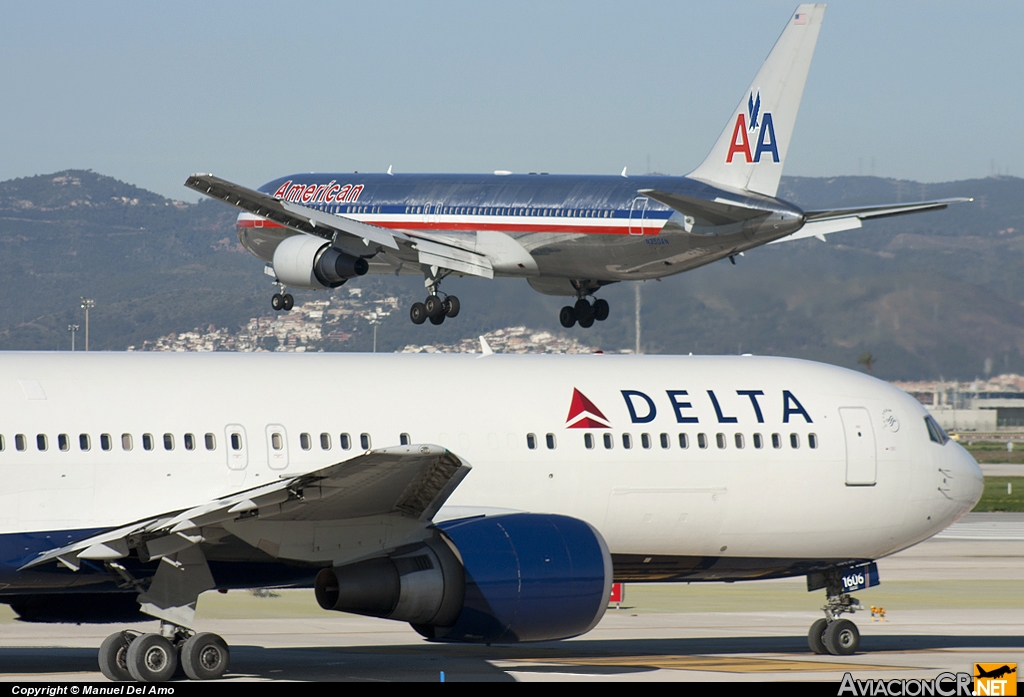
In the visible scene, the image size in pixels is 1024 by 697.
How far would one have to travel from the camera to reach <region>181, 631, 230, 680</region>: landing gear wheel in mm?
17344

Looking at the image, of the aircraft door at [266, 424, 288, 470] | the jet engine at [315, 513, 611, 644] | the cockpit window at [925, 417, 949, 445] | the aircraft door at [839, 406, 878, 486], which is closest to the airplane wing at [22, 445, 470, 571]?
the jet engine at [315, 513, 611, 644]

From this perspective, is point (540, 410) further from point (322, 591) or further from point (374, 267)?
point (374, 267)

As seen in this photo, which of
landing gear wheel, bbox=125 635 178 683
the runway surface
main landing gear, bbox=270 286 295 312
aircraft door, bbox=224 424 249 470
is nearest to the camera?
landing gear wheel, bbox=125 635 178 683

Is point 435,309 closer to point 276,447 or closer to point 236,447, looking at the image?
point 276,447

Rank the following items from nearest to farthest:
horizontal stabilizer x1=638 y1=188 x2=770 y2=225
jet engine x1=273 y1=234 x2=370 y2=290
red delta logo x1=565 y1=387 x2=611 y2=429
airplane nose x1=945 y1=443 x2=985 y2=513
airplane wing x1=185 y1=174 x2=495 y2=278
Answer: red delta logo x1=565 y1=387 x2=611 y2=429
airplane nose x1=945 y1=443 x2=985 y2=513
horizontal stabilizer x1=638 y1=188 x2=770 y2=225
airplane wing x1=185 y1=174 x2=495 y2=278
jet engine x1=273 y1=234 x2=370 y2=290

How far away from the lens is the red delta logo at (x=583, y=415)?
20.0 meters

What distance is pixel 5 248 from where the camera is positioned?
184 metres

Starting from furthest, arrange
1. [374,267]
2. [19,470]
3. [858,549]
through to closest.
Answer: [374,267] < [858,549] < [19,470]

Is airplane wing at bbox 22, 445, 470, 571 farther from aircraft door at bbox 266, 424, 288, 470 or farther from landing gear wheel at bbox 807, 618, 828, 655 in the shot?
landing gear wheel at bbox 807, 618, 828, 655

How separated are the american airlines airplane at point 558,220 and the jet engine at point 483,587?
59.3ft

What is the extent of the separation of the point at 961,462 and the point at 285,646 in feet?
31.8

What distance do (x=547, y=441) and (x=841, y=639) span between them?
5038 mm

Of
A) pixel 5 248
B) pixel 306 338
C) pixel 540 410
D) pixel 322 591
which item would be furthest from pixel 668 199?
pixel 5 248

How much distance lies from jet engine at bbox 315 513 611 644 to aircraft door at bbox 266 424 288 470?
4.42 feet
